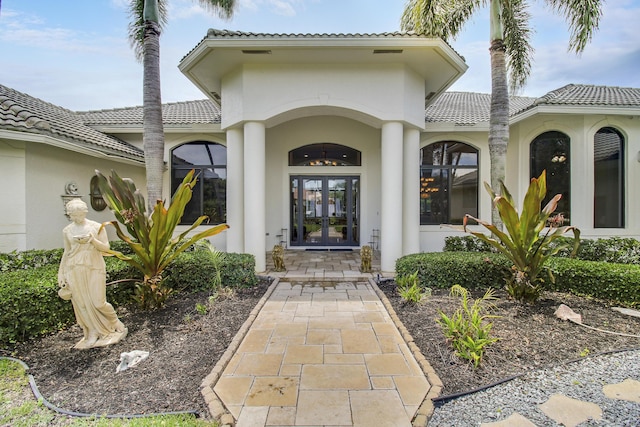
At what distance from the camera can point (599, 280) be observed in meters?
5.01

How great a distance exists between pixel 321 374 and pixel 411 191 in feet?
20.4

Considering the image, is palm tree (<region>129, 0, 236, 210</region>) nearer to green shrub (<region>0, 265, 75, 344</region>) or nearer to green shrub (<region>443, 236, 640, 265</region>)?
green shrub (<region>0, 265, 75, 344</region>)

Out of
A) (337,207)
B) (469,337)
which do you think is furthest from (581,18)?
(337,207)

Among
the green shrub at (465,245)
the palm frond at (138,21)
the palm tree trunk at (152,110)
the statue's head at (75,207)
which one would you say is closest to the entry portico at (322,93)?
the palm tree trunk at (152,110)

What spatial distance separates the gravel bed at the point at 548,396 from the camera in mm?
2498

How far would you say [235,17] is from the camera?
832cm

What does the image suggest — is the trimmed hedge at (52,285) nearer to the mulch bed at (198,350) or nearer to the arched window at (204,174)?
the mulch bed at (198,350)

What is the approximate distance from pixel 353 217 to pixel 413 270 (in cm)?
544

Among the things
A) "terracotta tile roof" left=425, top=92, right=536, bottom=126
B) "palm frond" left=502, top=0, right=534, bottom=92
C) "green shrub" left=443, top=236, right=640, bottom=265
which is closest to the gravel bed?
"green shrub" left=443, top=236, right=640, bottom=265

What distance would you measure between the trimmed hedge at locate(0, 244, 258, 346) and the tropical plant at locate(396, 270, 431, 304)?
3.08 meters

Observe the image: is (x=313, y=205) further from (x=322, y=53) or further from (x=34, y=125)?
(x=34, y=125)

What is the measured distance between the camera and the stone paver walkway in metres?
2.61

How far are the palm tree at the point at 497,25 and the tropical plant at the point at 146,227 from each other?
627 centimetres

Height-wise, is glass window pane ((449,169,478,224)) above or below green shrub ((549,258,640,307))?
above
